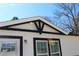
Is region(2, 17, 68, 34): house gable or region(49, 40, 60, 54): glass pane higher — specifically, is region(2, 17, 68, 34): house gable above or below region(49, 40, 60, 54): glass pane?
above

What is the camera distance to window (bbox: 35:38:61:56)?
8.18 feet

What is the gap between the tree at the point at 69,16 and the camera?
8.52 ft

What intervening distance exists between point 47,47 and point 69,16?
61 cm

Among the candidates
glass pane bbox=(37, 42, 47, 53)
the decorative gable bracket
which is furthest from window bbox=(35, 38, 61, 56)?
the decorative gable bracket

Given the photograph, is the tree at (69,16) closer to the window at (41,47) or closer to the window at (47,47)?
the window at (47,47)

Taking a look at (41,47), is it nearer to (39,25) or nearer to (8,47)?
(39,25)

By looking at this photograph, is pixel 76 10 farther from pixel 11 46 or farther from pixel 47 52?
pixel 11 46

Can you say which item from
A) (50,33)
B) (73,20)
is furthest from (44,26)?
(73,20)

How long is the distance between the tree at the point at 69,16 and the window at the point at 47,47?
0.30m

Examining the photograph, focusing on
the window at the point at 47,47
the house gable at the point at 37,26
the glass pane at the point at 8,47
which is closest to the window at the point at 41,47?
the window at the point at 47,47

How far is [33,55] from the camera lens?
2.49 m

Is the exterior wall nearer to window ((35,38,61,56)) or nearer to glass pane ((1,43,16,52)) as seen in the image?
window ((35,38,61,56))

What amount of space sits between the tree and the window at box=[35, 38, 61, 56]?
299 millimetres

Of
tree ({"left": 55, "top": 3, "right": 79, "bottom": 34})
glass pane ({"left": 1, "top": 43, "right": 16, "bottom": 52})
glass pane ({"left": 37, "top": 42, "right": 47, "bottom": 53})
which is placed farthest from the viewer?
tree ({"left": 55, "top": 3, "right": 79, "bottom": 34})
